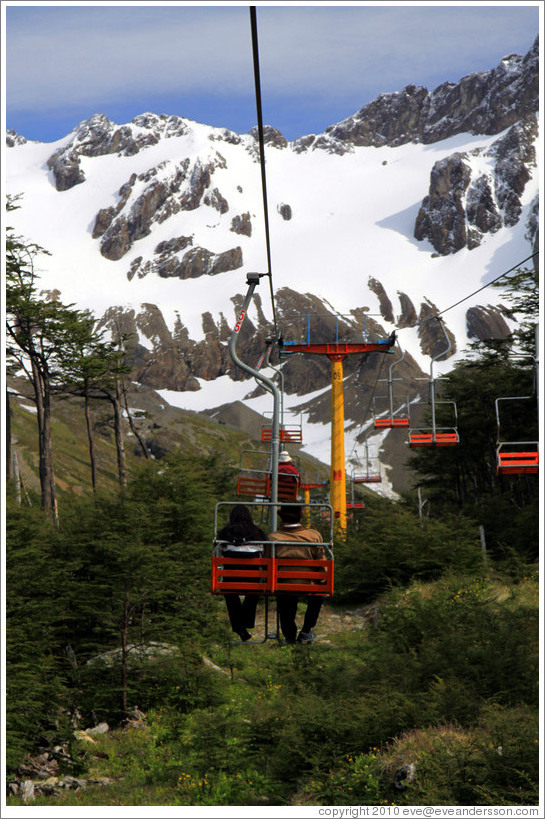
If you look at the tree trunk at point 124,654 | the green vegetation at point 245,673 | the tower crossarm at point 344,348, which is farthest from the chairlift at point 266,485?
the tower crossarm at point 344,348

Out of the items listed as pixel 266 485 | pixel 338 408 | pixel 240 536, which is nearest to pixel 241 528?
pixel 240 536

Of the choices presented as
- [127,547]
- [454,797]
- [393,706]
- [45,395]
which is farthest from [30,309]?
[454,797]

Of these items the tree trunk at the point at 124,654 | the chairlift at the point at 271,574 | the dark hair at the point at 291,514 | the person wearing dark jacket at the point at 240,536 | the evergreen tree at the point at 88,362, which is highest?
the evergreen tree at the point at 88,362

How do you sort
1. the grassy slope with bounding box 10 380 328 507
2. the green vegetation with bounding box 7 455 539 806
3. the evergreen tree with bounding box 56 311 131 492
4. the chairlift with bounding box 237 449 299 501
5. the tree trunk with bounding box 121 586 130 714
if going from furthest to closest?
the grassy slope with bounding box 10 380 328 507 < the evergreen tree with bounding box 56 311 131 492 < the tree trunk with bounding box 121 586 130 714 < the green vegetation with bounding box 7 455 539 806 < the chairlift with bounding box 237 449 299 501

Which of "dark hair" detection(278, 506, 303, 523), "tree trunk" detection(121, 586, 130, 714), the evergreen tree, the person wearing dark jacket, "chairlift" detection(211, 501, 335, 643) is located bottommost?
"tree trunk" detection(121, 586, 130, 714)

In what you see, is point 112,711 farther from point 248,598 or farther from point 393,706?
point 248,598

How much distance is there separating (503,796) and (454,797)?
36.1 inches

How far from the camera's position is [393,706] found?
64.0 ft

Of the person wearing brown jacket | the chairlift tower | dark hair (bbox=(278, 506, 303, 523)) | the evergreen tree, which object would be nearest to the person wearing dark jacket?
the person wearing brown jacket

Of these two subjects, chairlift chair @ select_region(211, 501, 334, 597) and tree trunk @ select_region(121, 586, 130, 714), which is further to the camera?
tree trunk @ select_region(121, 586, 130, 714)

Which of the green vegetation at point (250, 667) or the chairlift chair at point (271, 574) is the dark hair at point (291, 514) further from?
the green vegetation at point (250, 667)

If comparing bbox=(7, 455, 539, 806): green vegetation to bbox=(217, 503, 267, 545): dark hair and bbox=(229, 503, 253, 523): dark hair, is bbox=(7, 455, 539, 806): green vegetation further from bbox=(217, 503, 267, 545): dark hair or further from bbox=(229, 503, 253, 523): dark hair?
bbox=(229, 503, 253, 523): dark hair

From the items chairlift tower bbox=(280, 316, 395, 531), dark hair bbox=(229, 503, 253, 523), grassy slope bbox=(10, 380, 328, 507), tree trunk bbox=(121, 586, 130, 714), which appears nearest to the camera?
dark hair bbox=(229, 503, 253, 523)

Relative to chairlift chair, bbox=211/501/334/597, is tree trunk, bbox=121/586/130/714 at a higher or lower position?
lower
